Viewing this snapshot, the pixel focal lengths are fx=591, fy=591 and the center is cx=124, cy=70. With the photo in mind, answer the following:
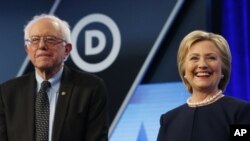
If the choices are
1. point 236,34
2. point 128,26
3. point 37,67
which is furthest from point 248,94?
point 37,67

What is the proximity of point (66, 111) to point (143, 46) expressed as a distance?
1.94m

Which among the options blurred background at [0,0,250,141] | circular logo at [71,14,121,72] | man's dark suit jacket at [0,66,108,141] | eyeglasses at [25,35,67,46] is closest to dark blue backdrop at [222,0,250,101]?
blurred background at [0,0,250,141]

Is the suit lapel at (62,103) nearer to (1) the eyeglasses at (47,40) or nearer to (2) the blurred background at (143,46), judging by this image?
(1) the eyeglasses at (47,40)

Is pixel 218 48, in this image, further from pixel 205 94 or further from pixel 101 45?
pixel 101 45

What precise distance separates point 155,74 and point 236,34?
2.30 ft

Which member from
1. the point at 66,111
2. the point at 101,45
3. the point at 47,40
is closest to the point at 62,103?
the point at 66,111

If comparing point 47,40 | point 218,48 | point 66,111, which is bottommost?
point 66,111

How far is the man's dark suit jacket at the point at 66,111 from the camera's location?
2691 millimetres

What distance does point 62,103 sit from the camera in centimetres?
275

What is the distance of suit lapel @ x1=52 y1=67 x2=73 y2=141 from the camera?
2687 mm

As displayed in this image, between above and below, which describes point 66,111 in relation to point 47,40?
below

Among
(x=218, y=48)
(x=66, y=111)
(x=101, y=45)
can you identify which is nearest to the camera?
(x=218, y=48)

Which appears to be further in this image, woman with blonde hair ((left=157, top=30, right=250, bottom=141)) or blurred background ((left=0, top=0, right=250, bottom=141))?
blurred background ((left=0, top=0, right=250, bottom=141))

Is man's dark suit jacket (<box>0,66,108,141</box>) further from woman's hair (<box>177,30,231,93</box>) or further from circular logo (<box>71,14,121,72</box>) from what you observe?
circular logo (<box>71,14,121,72</box>)
